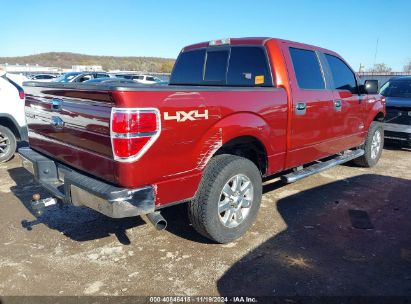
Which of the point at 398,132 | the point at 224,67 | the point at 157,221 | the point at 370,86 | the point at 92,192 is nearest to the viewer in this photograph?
the point at 92,192

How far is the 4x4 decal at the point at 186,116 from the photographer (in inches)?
109

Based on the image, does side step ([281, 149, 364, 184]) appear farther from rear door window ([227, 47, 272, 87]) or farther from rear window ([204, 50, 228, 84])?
rear window ([204, 50, 228, 84])

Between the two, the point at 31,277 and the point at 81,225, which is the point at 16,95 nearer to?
the point at 81,225

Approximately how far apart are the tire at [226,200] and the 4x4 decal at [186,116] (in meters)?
0.54

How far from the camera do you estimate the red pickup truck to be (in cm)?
269

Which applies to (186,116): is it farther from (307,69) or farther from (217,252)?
(307,69)

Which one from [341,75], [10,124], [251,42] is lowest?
[10,124]

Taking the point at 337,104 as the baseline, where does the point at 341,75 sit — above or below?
above

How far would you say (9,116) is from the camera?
6.65m

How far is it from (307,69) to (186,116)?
2.32 metres

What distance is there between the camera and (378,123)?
6598 millimetres

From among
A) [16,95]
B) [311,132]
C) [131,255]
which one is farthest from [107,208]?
[16,95]

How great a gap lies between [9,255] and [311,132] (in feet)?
11.9

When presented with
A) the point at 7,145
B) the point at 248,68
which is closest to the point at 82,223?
the point at 248,68
